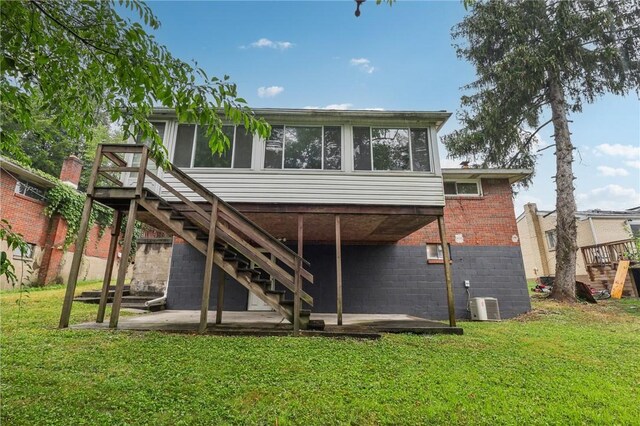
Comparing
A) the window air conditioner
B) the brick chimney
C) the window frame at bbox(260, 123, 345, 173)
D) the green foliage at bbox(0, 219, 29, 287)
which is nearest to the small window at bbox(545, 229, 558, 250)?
the window air conditioner

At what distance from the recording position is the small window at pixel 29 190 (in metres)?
12.5

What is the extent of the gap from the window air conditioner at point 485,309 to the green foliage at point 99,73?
8.70 metres

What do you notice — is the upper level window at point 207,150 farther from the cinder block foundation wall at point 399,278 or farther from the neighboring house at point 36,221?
the neighboring house at point 36,221

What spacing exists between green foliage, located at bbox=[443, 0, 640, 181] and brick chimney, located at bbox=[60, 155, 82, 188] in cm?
1769

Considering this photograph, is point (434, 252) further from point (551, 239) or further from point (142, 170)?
point (551, 239)

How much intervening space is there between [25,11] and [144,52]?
0.99m

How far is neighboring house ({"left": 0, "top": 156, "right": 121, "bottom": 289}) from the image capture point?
39.0ft

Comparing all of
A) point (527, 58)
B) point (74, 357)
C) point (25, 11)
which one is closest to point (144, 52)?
point (25, 11)

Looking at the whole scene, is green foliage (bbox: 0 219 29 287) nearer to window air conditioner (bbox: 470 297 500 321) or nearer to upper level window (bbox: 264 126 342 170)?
upper level window (bbox: 264 126 342 170)

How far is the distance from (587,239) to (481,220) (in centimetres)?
1493

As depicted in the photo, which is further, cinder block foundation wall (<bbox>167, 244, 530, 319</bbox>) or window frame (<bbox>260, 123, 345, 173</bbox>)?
cinder block foundation wall (<bbox>167, 244, 530, 319</bbox>)

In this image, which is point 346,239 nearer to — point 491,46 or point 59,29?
point 59,29

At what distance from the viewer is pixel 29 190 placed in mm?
12984

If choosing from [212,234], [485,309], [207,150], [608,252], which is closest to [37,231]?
[207,150]
